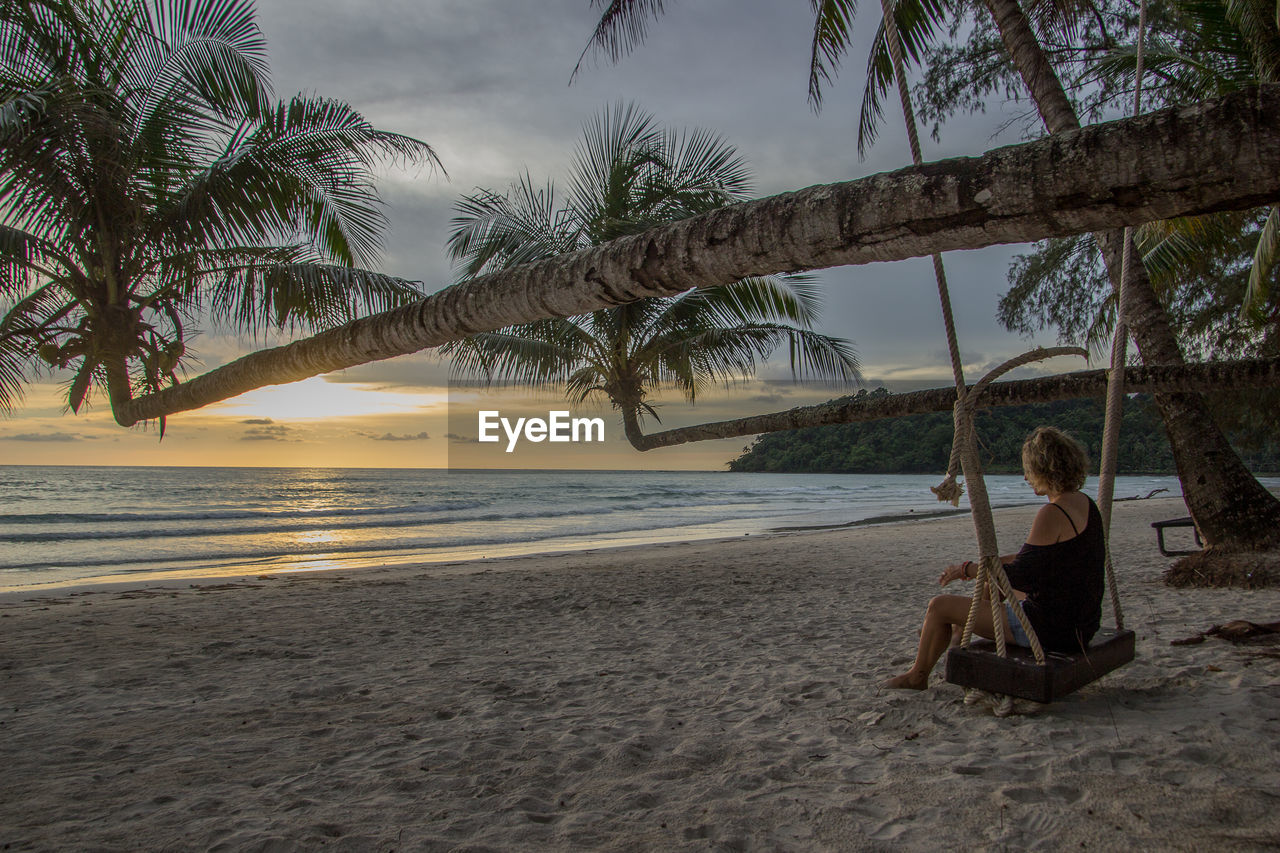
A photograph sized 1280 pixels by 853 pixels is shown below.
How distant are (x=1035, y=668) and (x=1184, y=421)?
3.83 m

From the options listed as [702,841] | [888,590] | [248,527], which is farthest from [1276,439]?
[248,527]

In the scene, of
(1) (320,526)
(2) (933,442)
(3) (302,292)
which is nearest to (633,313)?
(3) (302,292)

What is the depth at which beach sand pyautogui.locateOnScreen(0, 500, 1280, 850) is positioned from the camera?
6.44ft

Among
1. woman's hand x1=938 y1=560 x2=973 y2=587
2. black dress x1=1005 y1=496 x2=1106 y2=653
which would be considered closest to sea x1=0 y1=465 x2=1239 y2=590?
woman's hand x1=938 y1=560 x2=973 y2=587

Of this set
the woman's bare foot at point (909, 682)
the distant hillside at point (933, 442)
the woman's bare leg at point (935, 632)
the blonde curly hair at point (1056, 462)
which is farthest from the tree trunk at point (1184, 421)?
the distant hillside at point (933, 442)

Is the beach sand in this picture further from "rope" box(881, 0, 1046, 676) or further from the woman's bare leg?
"rope" box(881, 0, 1046, 676)

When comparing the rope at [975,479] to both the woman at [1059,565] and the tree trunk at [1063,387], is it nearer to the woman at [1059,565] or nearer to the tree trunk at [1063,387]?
the woman at [1059,565]

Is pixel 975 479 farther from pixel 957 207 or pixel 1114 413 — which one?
pixel 957 207

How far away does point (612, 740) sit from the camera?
107 inches

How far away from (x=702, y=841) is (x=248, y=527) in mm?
19687

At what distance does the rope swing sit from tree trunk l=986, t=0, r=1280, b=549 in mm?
2651

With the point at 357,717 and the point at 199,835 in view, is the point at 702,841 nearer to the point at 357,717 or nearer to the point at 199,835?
the point at 199,835

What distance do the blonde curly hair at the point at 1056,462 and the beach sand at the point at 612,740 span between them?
863 mm

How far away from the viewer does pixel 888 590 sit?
6375 mm
